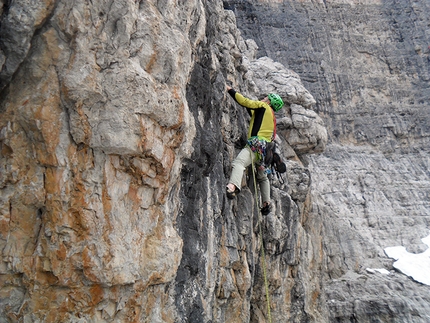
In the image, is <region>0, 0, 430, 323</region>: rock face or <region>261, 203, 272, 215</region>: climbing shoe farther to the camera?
<region>261, 203, 272, 215</region>: climbing shoe

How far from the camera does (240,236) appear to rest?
7.86 m

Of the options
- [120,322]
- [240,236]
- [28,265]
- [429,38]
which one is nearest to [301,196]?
[240,236]

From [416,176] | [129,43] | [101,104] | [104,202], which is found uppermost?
[416,176]

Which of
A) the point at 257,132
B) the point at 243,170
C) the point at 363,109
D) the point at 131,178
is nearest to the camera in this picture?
the point at 131,178

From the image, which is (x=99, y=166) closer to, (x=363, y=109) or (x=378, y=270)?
(x=378, y=270)

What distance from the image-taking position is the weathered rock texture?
2072cm

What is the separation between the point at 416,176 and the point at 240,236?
1925 centimetres

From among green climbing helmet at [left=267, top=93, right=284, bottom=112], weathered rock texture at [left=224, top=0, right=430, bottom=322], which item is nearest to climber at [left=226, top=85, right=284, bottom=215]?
green climbing helmet at [left=267, top=93, right=284, bottom=112]

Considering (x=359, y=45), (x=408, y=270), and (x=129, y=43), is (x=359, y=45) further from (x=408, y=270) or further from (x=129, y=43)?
(x=129, y=43)

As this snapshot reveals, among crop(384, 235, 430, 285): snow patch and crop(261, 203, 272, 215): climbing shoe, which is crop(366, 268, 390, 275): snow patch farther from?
crop(261, 203, 272, 215): climbing shoe

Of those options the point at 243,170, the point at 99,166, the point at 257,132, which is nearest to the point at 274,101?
the point at 257,132

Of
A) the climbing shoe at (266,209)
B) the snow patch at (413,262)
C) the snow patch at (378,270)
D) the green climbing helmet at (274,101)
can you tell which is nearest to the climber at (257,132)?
the green climbing helmet at (274,101)

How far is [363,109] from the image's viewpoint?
26.5 meters

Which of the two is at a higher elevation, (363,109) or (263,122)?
(363,109)
